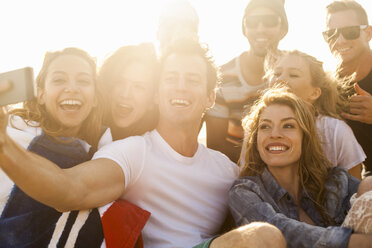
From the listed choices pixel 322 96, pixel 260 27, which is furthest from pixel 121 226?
pixel 260 27

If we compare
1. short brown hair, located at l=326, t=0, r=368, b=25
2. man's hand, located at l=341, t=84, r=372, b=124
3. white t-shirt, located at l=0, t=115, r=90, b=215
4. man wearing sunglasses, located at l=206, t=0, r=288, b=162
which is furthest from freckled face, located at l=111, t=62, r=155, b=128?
short brown hair, located at l=326, t=0, r=368, b=25

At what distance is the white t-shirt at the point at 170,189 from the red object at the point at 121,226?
230 millimetres

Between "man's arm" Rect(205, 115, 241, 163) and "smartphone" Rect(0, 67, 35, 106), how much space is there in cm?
362

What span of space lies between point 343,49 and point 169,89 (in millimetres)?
2629

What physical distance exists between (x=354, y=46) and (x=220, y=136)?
201 centimetres

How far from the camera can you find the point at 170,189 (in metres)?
2.97

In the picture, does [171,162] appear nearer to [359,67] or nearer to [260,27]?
[260,27]

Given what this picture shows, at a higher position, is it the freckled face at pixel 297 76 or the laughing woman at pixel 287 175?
the freckled face at pixel 297 76

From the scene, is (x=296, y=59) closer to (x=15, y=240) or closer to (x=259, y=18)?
(x=259, y=18)

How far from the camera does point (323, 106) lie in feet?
13.2

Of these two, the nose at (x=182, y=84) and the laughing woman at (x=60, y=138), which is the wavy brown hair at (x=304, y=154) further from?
the laughing woman at (x=60, y=138)

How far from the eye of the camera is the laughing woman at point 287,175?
2879mm

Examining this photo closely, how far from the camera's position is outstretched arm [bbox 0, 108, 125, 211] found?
70.1 inches

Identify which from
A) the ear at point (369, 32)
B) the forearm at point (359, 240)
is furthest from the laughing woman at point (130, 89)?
the ear at point (369, 32)
